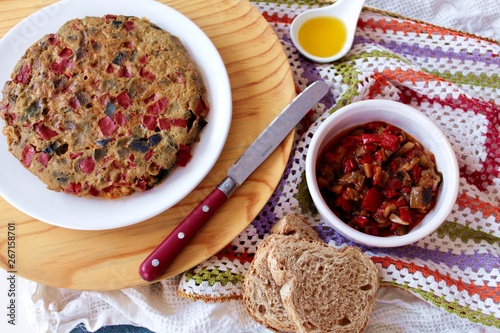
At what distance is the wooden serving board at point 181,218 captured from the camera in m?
2.45

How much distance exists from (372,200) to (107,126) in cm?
117

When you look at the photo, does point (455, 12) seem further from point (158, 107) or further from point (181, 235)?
point (181, 235)

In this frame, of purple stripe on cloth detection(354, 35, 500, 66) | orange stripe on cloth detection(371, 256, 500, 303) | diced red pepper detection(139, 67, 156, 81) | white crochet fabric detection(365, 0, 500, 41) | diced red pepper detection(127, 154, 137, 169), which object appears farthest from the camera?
white crochet fabric detection(365, 0, 500, 41)

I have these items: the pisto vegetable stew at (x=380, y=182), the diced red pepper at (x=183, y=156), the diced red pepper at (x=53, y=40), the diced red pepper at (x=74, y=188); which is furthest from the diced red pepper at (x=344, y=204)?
the diced red pepper at (x=53, y=40)

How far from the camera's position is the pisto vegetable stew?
246 centimetres

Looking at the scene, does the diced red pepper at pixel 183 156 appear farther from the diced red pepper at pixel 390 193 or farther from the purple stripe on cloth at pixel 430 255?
the diced red pepper at pixel 390 193

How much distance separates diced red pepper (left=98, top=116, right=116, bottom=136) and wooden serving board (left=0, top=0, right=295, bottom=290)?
1.42ft

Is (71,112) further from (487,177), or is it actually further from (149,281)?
(487,177)

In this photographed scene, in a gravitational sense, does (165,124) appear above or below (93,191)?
above

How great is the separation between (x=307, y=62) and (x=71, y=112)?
1178mm

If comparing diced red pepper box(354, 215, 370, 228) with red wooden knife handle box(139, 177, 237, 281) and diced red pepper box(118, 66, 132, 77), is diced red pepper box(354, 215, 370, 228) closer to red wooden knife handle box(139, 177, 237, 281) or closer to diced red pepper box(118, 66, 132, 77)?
red wooden knife handle box(139, 177, 237, 281)

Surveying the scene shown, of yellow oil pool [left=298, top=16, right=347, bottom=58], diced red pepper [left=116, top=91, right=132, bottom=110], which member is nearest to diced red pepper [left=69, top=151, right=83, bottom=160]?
diced red pepper [left=116, top=91, right=132, bottom=110]

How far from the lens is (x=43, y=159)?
235cm

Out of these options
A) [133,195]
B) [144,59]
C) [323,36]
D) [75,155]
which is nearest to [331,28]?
[323,36]
